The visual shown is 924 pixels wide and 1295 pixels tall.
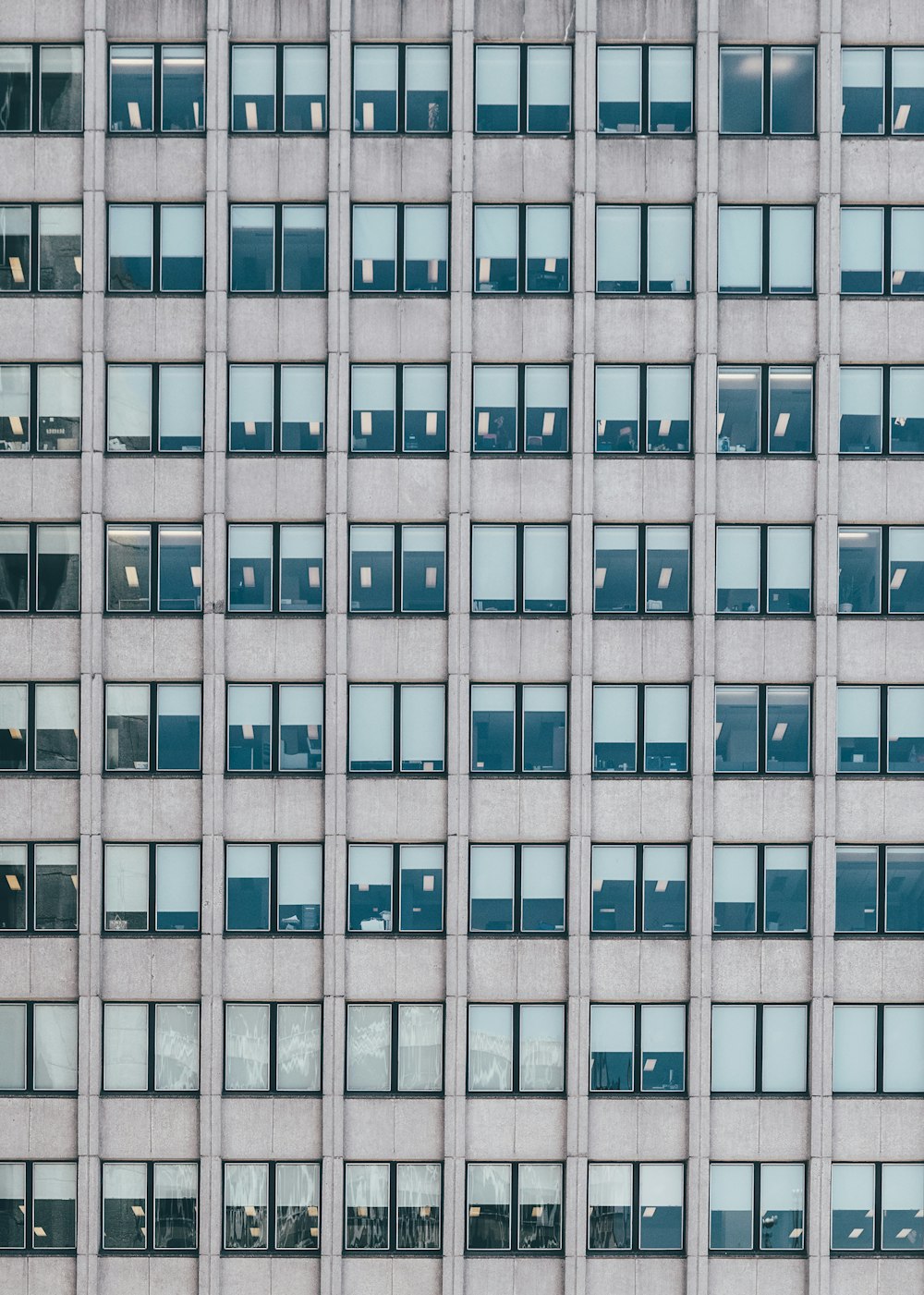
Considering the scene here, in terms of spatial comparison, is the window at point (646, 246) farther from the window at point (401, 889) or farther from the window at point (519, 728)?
the window at point (401, 889)

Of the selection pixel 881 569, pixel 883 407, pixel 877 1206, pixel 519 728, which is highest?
pixel 883 407

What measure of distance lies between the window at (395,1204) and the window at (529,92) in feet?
72.3

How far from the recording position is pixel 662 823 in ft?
71.7

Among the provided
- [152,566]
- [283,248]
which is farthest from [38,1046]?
[283,248]

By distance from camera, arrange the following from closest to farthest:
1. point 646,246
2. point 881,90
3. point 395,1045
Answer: point 395,1045
point 646,246
point 881,90

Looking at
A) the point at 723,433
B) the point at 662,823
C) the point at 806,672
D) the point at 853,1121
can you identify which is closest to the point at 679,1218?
the point at 853,1121

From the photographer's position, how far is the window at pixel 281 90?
21.9 meters

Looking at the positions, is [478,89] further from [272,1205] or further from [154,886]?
[272,1205]

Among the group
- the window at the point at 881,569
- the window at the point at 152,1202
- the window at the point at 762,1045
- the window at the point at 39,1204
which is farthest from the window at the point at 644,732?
the window at the point at 39,1204

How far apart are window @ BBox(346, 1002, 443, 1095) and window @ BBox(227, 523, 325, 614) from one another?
865 cm

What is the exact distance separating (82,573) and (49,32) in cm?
1156

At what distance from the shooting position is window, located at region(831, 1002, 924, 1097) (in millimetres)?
21984

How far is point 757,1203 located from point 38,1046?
15.6m

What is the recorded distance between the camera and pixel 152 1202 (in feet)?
71.9
